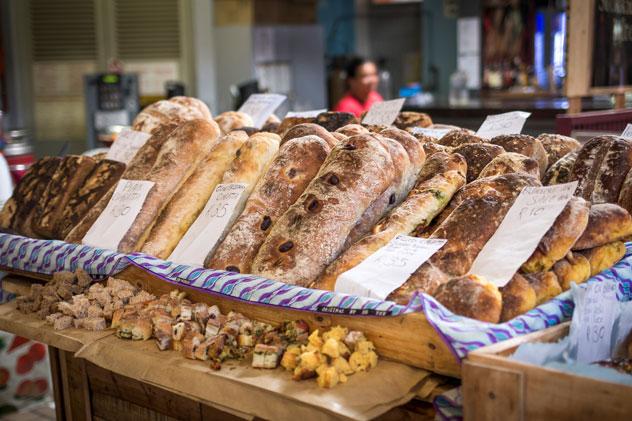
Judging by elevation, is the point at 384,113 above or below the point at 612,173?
above

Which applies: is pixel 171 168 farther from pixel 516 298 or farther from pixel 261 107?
pixel 516 298

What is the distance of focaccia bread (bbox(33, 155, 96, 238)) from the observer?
262cm

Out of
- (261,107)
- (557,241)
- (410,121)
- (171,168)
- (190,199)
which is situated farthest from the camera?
(261,107)

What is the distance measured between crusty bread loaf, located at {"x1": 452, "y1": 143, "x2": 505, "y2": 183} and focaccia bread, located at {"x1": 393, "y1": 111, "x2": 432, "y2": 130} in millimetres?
687

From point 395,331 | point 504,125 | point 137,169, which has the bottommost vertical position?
point 395,331

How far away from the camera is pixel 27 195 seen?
9.24 feet

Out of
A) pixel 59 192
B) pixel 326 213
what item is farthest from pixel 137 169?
pixel 326 213

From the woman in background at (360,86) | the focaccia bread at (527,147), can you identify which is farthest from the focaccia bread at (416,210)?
the woman in background at (360,86)

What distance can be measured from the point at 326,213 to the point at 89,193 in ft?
3.71

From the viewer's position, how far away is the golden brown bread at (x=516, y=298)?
1521 mm

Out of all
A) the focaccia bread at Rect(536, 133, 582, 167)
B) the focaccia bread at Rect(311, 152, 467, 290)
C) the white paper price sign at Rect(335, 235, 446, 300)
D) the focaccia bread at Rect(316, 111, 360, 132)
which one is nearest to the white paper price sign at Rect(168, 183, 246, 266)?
the focaccia bread at Rect(311, 152, 467, 290)

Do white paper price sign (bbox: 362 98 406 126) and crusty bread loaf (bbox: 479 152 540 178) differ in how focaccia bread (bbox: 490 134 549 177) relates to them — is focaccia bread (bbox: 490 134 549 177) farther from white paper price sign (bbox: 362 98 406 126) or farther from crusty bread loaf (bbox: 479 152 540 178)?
white paper price sign (bbox: 362 98 406 126)

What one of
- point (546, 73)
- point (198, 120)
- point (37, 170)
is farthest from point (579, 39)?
point (546, 73)

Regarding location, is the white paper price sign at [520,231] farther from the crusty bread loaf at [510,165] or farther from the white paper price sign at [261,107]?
the white paper price sign at [261,107]
